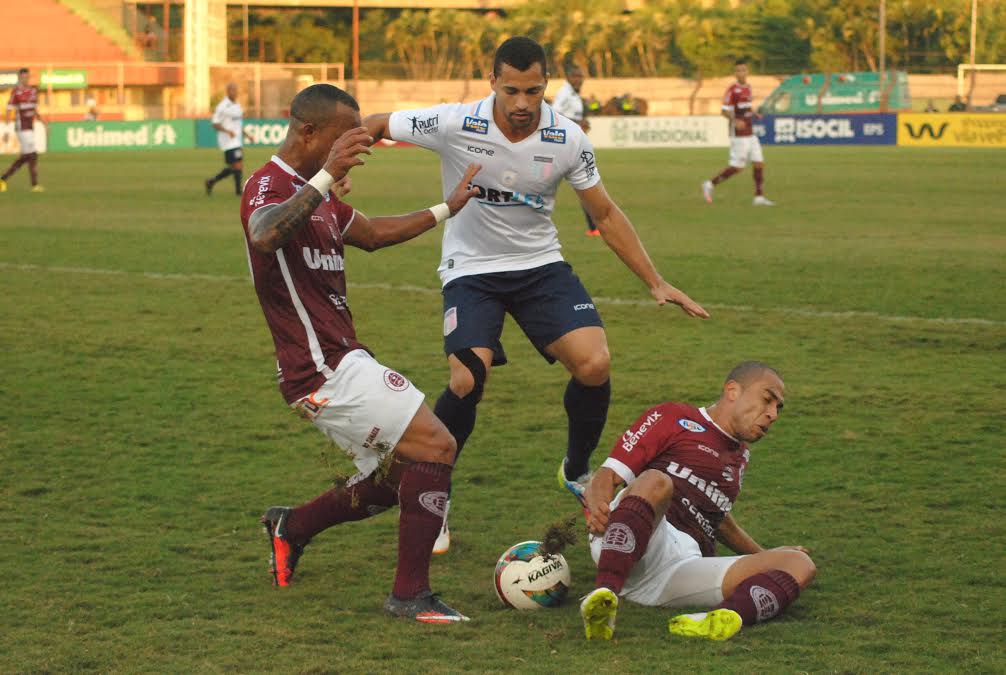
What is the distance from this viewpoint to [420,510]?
478 cm

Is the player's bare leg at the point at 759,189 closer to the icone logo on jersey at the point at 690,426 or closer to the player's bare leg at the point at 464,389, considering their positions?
the player's bare leg at the point at 464,389

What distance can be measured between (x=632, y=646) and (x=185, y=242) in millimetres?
13491

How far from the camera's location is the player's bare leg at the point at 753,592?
4477 millimetres

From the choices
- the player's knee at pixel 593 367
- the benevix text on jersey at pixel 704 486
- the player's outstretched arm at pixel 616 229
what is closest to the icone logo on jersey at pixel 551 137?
the player's outstretched arm at pixel 616 229

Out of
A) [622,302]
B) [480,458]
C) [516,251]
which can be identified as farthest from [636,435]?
[622,302]

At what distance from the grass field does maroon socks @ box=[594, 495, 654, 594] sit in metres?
0.21

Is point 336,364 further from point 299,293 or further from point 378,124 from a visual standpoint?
point 378,124

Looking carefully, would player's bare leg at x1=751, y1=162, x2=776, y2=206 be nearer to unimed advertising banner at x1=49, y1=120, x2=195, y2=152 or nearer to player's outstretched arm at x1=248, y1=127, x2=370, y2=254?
player's outstretched arm at x1=248, y1=127, x2=370, y2=254

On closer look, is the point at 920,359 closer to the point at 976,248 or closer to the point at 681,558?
the point at 681,558

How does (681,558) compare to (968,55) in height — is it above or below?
below

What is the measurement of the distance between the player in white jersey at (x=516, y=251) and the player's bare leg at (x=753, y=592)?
5.12ft

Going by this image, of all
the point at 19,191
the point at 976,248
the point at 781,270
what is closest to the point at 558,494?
the point at 781,270

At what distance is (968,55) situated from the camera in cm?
6366

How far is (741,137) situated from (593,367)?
17.1 metres
